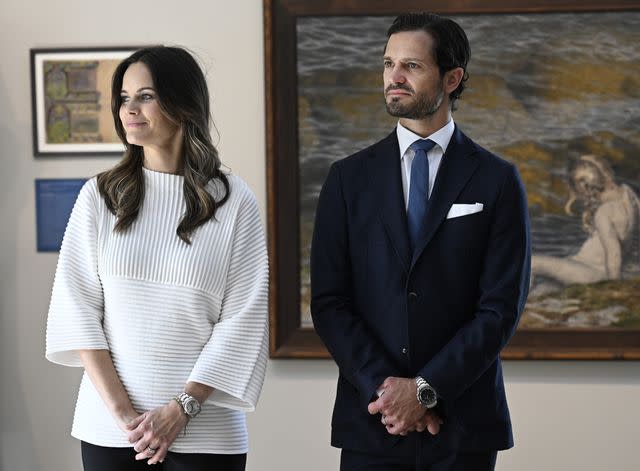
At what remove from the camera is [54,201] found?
3828 mm

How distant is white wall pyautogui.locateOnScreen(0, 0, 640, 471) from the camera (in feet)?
12.1

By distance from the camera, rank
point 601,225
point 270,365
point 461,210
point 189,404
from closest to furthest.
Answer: point 189,404
point 461,210
point 601,225
point 270,365

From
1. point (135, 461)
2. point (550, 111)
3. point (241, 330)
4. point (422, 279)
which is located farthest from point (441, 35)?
point (550, 111)

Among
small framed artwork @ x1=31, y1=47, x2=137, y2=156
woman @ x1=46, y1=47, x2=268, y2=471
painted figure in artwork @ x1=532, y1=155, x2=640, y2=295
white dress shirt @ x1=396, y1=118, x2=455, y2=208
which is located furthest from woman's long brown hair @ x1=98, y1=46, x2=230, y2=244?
painted figure in artwork @ x1=532, y1=155, x2=640, y2=295

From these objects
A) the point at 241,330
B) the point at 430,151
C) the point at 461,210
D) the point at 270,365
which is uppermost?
the point at 430,151

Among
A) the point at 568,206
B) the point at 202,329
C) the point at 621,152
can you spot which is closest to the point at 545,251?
the point at 568,206

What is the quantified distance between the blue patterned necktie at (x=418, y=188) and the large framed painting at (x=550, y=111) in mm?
1414

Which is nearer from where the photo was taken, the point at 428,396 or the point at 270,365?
the point at 428,396

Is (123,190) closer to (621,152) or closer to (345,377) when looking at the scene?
(345,377)

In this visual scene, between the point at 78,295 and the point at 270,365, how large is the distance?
1664 mm

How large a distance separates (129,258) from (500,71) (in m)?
1.98

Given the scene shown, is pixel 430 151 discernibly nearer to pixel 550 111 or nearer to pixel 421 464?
pixel 421 464

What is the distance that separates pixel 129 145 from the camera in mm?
2287

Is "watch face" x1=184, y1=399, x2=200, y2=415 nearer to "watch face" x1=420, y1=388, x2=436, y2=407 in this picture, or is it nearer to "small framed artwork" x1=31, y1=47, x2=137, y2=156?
"watch face" x1=420, y1=388, x2=436, y2=407
